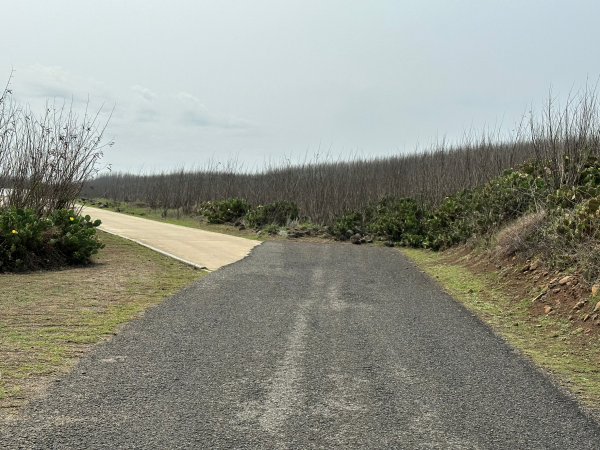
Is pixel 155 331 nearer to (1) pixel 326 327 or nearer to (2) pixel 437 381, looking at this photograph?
(1) pixel 326 327

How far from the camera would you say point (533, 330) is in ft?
24.3

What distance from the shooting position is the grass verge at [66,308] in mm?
5035

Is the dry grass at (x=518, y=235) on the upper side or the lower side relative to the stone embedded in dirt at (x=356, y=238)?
upper

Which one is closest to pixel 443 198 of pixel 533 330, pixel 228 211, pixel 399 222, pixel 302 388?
pixel 399 222

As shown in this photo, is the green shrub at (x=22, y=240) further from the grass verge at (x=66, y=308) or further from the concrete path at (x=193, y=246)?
the concrete path at (x=193, y=246)

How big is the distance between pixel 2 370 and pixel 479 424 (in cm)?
371

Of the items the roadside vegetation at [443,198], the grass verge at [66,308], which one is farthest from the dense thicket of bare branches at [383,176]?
the grass verge at [66,308]

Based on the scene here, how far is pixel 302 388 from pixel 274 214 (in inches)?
818

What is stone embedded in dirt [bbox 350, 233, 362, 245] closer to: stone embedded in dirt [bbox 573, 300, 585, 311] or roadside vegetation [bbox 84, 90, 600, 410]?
roadside vegetation [bbox 84, 90, 600, 410]

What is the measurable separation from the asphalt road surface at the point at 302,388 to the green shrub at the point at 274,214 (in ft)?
55.0

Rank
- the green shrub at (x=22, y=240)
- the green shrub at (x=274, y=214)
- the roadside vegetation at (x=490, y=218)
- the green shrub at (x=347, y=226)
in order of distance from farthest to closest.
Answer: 1. the green shrub at (x=274, y=214)
2. the green shrub at (x=347, y=226)
3. the green shrub at (x=22, y=240)
4. the roadside vegetation at (x=490, y=218)

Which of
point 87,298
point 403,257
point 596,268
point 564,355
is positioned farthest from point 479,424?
point 403,257

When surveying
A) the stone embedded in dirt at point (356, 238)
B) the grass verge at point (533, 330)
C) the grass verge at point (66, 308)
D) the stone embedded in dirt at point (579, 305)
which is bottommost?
the grass verge at point (66, 308)

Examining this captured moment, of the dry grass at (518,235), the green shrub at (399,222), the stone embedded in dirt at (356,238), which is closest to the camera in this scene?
the dry grass at (518,235)
